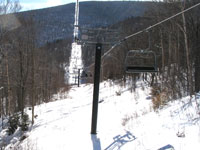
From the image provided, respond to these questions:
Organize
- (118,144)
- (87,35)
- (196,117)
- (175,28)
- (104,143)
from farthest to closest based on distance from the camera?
(175,28)
(87,35)
(104,143)
(118,144)
(196,117)

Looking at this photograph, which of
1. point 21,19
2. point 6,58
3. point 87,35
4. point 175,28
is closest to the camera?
point 87,35

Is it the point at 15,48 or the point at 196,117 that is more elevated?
the point at 15,48

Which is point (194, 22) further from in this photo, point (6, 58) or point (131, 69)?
point (6, 58)

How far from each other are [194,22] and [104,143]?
23.2ft

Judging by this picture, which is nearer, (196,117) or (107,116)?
(196,117)

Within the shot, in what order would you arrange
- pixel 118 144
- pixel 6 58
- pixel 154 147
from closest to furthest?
pixel 154 147 → pixel 118 144 → pixel 6 58

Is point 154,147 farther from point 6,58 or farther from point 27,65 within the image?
point 6,58

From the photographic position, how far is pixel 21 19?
39.1ft

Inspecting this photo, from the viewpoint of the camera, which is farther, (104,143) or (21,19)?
(21,19)

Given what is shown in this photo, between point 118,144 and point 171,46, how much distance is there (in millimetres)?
8304

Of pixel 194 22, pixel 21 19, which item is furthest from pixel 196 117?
pixel 21 19

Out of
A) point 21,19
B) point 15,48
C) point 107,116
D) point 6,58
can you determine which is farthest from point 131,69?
point 6,58

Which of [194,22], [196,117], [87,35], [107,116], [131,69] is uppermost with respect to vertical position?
[194,22]

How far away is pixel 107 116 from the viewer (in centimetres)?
976
